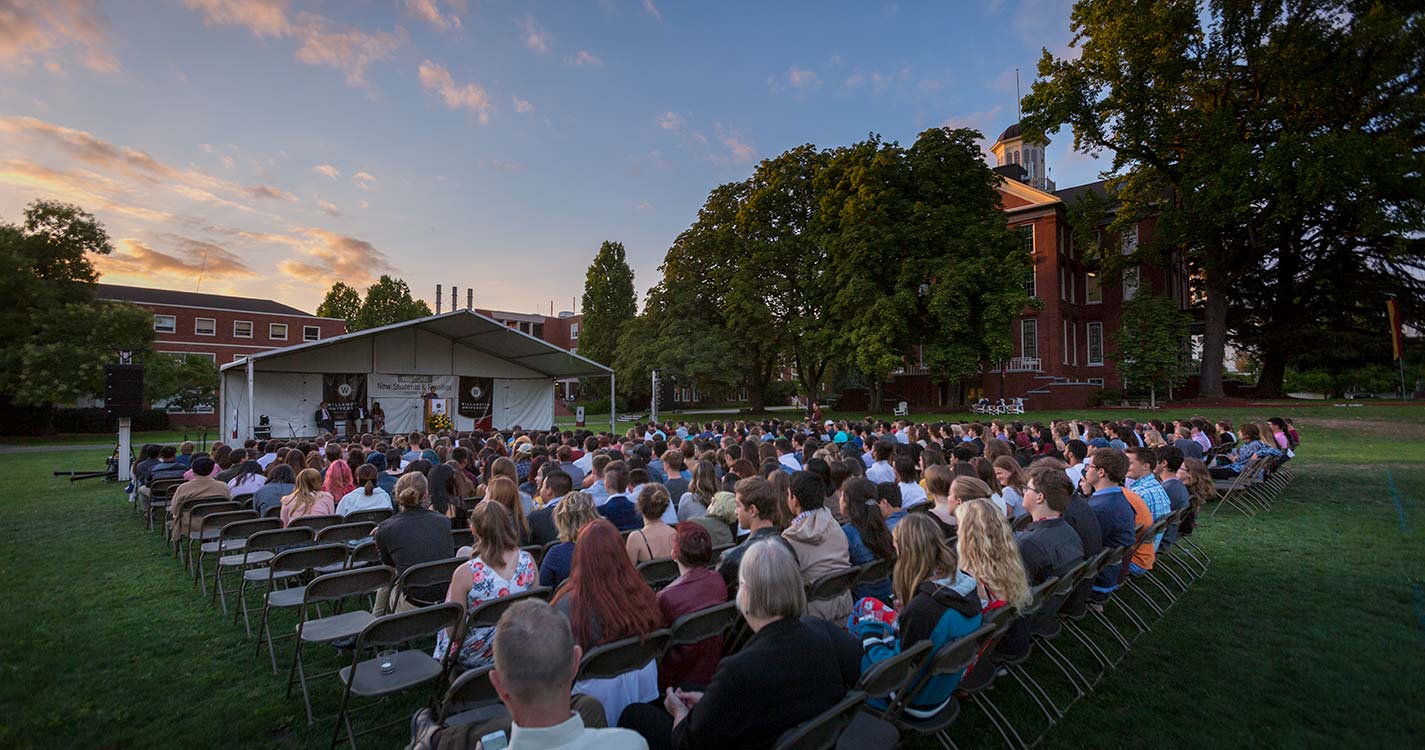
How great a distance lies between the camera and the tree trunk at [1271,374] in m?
29.1

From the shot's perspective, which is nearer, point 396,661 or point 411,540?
point 396,661

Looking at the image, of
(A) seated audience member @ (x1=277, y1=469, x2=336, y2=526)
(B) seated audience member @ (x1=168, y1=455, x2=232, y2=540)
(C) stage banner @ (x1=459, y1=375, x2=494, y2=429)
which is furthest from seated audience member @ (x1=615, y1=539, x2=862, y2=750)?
(C) stage banner @ (x1=459, y1=375, x2=494, y2=429)

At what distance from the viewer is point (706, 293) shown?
3419cm

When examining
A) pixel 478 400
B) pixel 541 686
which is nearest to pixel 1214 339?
pixel 478 400

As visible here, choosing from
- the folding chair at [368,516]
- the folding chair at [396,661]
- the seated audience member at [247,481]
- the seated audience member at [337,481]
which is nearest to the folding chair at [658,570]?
the folding chair at [396,661]

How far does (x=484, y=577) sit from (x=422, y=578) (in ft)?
2.34

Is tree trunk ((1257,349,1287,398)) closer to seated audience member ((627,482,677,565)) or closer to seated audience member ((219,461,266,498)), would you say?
seated audience member ((627,482,677,565))

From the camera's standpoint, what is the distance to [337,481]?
6.60 meters

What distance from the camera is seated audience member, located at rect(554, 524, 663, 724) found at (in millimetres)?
2418

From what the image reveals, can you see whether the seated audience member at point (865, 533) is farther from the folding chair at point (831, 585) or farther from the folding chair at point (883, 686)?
the folding chair at point (883, 686)

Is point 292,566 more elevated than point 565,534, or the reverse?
point 565,534

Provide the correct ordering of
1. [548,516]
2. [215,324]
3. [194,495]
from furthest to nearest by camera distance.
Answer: [215,324], [194,495], [548,516]

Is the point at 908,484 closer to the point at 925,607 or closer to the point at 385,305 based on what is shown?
the point at 925,607

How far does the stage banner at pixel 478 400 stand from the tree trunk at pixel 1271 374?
33730 mm
